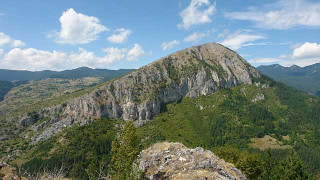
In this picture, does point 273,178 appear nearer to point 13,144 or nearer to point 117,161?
point 117,161

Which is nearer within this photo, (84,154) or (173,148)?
(173,148)

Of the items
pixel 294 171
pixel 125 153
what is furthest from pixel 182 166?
pixel 294 171

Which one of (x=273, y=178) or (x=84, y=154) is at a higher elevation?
(x=273, y=178)

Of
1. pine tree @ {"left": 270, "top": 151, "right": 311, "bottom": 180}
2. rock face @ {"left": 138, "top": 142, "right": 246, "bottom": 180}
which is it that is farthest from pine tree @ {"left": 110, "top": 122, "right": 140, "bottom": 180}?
pine tree @ {"left": 270, "top": 151, "right": 311, "bottom": 180}

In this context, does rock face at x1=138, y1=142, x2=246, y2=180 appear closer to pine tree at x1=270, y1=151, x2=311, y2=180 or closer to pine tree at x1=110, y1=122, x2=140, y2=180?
pine tree at x1=110, y1=122, x2=140, y2=180

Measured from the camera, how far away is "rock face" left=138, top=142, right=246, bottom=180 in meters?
32.2

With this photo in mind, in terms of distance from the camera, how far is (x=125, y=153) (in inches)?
1268

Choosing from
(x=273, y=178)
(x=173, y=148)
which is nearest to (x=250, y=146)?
(x=273, y=178)

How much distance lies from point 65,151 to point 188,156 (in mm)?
162516

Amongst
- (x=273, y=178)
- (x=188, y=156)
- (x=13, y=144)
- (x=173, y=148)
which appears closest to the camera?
Answer: (x=188, y=156)

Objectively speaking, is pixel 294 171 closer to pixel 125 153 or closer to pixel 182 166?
pixel 182 166

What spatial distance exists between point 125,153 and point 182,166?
1178cm

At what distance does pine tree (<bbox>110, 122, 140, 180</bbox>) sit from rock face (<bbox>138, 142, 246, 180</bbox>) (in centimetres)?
225

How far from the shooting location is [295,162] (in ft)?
193
